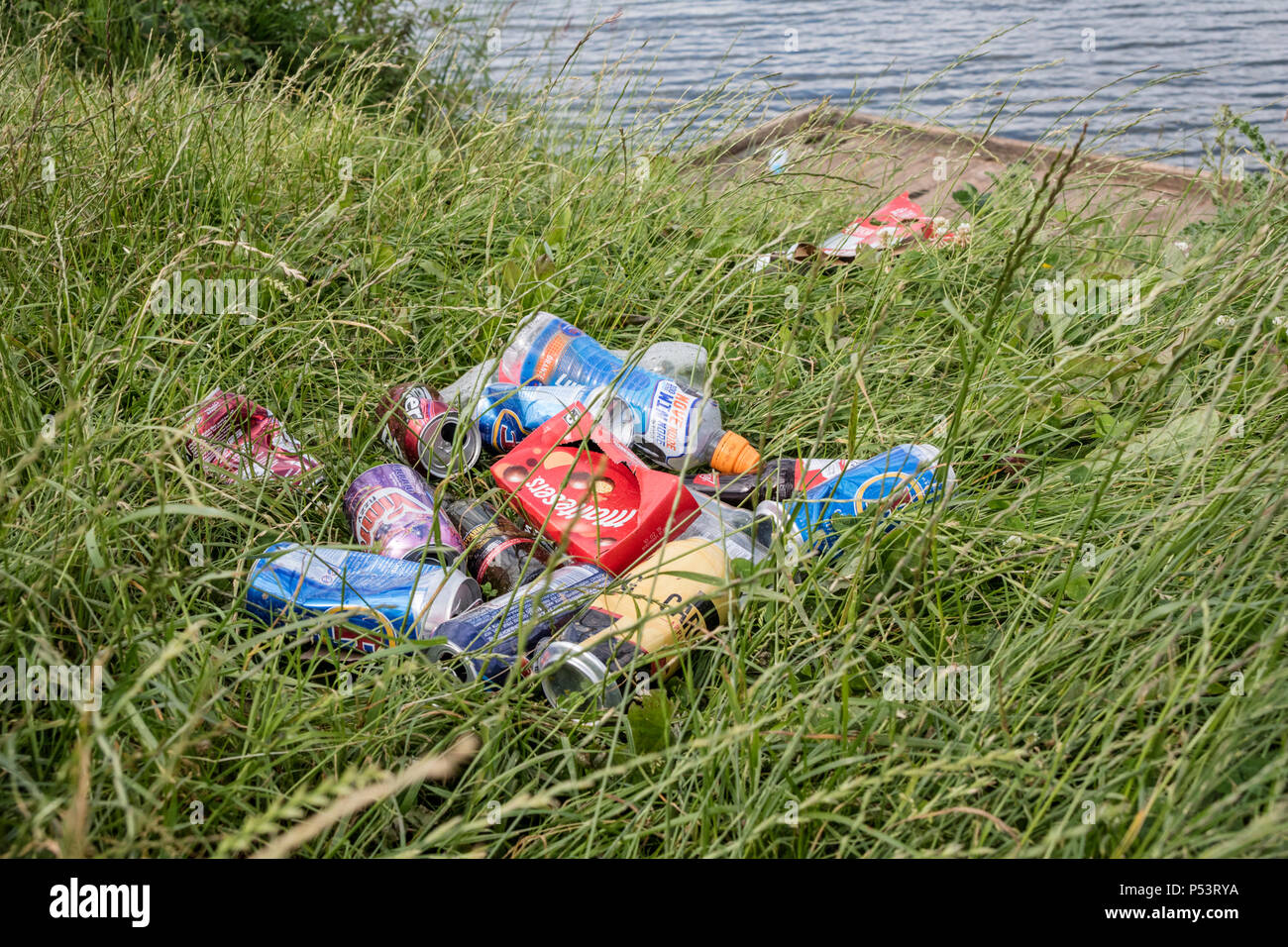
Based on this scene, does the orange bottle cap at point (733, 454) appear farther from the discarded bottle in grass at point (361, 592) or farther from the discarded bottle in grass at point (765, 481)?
the discarded bottle in grass at point (361, 592)

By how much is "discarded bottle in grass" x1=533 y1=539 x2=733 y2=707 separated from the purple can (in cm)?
36

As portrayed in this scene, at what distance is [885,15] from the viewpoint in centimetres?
820

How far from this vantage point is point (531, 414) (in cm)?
213

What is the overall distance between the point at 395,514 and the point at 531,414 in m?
0.45

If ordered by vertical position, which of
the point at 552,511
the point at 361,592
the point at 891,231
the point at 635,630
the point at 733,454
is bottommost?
the point at 361,592

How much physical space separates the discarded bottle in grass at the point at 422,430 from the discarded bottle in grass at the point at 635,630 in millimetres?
582

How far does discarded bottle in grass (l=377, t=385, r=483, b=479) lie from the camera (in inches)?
77.8

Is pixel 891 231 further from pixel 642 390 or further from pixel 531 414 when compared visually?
pixel 531 414

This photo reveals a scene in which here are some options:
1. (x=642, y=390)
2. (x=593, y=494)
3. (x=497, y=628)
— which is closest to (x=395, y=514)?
(x=593, y=494)

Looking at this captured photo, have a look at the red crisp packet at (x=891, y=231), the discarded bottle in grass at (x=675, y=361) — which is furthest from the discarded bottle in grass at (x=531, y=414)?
the red crisp packet at (x=891, y=231)

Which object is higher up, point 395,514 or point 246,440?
point 246,440
